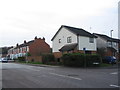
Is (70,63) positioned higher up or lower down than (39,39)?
lower down

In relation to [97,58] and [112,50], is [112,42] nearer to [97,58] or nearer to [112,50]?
[112,50]

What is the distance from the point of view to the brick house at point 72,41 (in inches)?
1412

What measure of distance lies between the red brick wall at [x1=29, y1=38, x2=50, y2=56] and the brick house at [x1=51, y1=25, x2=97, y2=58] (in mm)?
24086

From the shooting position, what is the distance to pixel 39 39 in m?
66.8

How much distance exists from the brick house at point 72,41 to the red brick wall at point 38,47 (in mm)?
24086

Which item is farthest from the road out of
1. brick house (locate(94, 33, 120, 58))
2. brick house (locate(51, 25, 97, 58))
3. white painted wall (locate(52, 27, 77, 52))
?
brick house (locate(94, 33, 120, 58))

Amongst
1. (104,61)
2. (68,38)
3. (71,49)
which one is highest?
(68,38)

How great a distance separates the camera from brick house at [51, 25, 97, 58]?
35.9 m

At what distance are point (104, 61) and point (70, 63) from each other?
41.3ft

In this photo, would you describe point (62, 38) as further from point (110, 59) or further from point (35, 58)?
point (35, 58)

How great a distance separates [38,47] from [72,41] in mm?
31489

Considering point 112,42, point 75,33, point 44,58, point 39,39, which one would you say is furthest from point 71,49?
point 39,39

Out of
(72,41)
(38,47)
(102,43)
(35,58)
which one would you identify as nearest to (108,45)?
(102,43)

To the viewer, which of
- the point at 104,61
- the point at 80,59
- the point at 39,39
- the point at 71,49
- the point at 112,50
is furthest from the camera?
the point at 39,39
